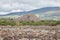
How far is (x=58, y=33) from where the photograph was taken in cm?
1247

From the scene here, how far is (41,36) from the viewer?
40.5ft

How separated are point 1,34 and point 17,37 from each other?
103 cm

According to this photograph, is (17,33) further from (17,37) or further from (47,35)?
(47,35)

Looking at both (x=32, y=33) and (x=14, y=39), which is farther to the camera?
(x=32, y=33)

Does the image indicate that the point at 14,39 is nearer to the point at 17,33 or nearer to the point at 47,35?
the point at 17,33

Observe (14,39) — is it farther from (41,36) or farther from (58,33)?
(58,33)

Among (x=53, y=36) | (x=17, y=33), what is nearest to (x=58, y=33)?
(x=53, y=36)

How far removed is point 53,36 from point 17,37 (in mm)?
1892

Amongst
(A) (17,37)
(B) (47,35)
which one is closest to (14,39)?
(A) (17,37)

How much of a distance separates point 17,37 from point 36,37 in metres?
1.05

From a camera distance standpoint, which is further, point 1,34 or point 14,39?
point 1,34

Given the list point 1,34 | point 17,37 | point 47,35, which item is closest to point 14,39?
point 17,37

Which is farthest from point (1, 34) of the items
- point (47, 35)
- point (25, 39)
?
point (47, 35)

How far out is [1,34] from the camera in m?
12.5
